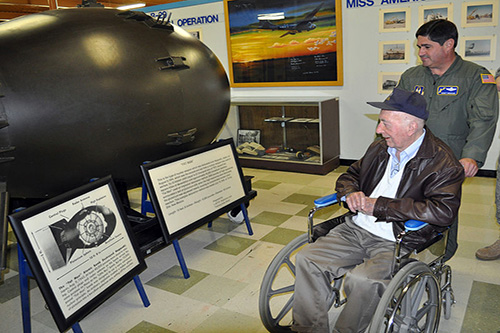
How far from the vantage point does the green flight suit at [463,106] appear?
100.0 inches

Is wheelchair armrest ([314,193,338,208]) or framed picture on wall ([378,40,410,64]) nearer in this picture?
wheelchair armrest ([314,193,338,208])

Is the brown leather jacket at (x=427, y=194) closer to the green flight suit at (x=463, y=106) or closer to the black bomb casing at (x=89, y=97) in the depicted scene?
the green flight suit at (x=463, y=106)

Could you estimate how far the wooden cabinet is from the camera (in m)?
5.25

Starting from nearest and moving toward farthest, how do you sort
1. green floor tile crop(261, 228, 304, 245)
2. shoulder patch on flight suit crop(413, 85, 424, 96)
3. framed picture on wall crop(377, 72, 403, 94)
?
shoulder patch on flight suit crop(413, 85, 424, 96) → green floor tile crop(261, 228, 304, 245) → framed picture on wall crop(377, 72, 403, 94)

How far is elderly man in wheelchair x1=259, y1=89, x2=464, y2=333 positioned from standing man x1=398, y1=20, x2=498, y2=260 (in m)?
0.61

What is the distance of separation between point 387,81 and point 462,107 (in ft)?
8.31

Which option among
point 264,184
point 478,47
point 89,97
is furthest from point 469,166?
point 264,184

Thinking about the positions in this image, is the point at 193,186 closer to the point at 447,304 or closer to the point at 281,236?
the point at 281,236

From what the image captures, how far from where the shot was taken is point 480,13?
443 centimetres

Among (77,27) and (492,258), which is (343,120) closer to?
(492,258)

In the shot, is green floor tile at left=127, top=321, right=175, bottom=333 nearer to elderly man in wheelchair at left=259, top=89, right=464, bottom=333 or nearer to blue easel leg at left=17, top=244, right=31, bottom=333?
blue easel leg at left=17, top=244, right=31, bottom=333

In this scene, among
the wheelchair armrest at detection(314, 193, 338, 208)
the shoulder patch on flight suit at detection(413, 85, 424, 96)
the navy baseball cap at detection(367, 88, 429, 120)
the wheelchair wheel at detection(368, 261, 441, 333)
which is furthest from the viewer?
the shoulder patch on flight suit at detection(413, 85, 424, 96)

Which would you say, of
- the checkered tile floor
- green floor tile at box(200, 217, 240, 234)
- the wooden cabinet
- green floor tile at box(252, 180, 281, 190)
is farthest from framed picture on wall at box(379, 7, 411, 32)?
green floor tile at box(200, 217, 240, 234)

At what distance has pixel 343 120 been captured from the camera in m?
5.54
